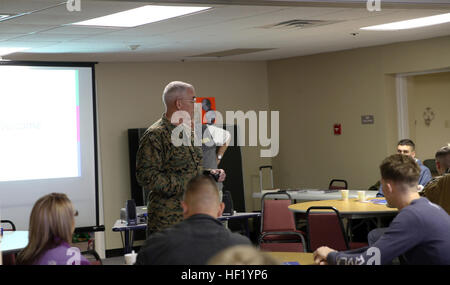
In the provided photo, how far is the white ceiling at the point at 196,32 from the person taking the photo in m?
5.80

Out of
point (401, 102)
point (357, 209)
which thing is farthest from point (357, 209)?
point (401, 102)

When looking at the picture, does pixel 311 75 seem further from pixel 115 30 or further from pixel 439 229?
pixel 439 229

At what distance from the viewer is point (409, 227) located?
3.14 meters

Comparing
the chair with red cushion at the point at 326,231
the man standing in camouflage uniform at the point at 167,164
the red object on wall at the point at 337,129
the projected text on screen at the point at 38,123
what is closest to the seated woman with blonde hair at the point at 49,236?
the man standing in camouflage uniform at the point at 167,164

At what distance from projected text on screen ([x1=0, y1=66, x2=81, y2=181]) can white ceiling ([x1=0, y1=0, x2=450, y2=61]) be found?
0.32 m

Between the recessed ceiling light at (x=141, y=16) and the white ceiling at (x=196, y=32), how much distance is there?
0.16 meters

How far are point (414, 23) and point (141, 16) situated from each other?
10.4 ft

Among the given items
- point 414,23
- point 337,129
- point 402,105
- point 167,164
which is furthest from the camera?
point 337,129

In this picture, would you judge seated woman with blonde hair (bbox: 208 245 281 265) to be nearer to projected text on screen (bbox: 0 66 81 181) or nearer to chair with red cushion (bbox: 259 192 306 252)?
chair with red cushion (bbox: 259 192 306 252)

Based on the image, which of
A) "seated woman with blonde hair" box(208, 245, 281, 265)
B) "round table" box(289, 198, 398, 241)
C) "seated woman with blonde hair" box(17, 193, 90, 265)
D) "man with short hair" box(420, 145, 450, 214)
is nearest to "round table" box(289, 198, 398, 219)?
"round table" box(289, 198, 398, 241)

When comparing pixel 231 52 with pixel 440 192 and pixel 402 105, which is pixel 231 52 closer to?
pixel 402 105

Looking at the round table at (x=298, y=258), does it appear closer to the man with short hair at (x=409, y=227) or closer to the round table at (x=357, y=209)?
the man with short hair at (x=409, y=227)

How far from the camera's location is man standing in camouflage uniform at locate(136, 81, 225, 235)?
3953 millimetres
